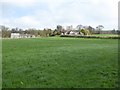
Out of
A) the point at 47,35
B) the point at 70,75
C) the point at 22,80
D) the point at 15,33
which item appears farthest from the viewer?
the point at 47,35

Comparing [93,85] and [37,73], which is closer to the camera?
[93,85]

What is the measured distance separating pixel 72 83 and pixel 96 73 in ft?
4.86

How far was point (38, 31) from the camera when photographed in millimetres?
91750

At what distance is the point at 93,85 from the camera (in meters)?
5.49

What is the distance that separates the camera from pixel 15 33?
82.7 metres

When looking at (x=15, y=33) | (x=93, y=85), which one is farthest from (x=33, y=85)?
(x=15, y=33)

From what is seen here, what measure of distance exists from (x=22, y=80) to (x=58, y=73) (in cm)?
127

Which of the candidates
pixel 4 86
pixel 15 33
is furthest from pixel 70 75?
pixel 15 33

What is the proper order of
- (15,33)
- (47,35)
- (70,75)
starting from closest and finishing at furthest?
(70,75), (15,33), (47,35)

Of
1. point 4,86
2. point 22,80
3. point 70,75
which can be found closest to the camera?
point 4,86

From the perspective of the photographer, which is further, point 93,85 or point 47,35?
point 47,35

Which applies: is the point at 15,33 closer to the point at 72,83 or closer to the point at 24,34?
the point at 24,34

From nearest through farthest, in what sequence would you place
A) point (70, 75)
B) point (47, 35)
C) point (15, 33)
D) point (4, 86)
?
point (4, 86) < point (70, 75) < point (15, 33) < point (47, 35)

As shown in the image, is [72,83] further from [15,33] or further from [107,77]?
[15,33]
